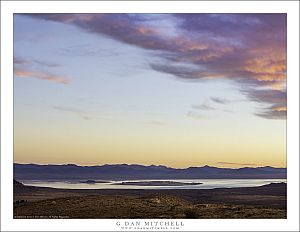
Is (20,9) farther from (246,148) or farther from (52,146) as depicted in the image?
(246,148)

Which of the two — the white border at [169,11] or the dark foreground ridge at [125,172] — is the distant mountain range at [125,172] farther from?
the white border at [169,11]

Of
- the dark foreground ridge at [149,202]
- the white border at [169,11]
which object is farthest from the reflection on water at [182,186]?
the white border at [169,11]

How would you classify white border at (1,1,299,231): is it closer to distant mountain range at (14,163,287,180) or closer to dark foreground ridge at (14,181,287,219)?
dark foreground ridge at (14,181,287,219)

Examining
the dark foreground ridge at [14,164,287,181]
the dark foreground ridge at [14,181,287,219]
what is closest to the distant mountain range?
the dark foreground ridge at [14,164,287,181]

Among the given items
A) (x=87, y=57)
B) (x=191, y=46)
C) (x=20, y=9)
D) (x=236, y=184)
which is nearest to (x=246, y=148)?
(x=236, y=184)

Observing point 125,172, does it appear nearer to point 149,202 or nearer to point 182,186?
point 149,202

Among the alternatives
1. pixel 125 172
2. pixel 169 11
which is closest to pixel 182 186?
pixel 125 172
